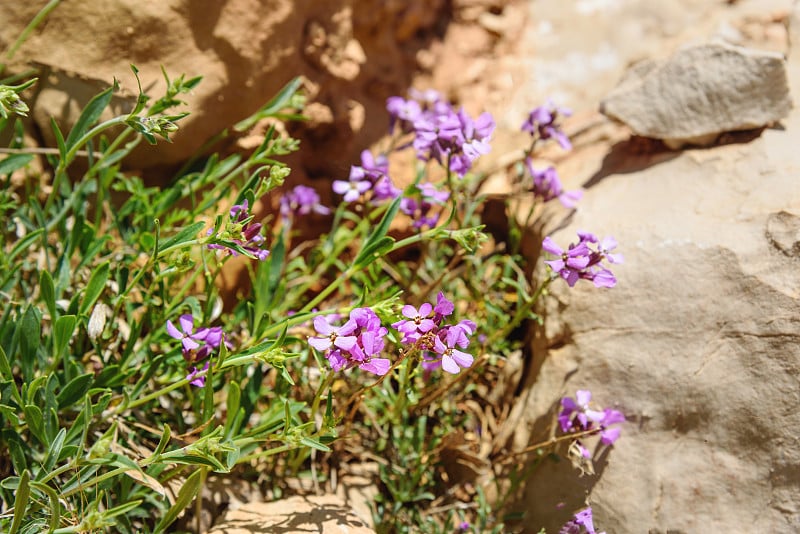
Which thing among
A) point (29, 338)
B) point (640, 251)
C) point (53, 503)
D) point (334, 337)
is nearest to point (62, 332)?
point (29, 338)

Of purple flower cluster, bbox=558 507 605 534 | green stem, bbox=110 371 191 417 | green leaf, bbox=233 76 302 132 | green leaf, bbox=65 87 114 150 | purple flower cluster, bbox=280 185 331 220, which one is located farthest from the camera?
purple flower cluster, bbox=280 185 331 220

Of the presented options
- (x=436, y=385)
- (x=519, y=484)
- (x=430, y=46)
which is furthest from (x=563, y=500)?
(x=430, y=46)

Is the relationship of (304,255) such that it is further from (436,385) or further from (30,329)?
(30,329)

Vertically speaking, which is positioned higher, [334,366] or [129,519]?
[334,366]

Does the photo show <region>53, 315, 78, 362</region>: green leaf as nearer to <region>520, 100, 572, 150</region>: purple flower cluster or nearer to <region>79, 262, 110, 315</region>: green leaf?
<region>79, 262, 110, 315</region>: green leaf

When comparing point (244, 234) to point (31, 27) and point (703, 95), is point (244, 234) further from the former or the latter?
point (703, 95)

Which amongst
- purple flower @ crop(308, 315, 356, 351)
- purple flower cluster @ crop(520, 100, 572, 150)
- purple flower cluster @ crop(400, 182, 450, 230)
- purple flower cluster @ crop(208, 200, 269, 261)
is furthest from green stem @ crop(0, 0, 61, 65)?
purple flower cluster @ crop(520, 100, 572, 150)
